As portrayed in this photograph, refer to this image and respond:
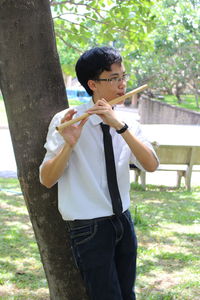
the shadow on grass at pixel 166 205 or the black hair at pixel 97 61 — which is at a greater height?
the black hair at pixel 97 61

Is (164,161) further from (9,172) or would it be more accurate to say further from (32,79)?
(32,79)

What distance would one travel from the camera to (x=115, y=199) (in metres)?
2.32

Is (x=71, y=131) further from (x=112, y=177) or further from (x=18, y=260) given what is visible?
(x=18, y=260)

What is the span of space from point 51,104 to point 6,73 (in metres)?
0.28

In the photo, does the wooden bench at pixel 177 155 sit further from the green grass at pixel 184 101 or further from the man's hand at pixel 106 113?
the green grass at pixel 184 101

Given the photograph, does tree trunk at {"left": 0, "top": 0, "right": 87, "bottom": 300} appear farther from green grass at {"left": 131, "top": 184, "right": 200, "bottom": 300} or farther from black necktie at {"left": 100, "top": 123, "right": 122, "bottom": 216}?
green grass at {"left": 131, "top": 184, "right": 200, "bottom": 300}

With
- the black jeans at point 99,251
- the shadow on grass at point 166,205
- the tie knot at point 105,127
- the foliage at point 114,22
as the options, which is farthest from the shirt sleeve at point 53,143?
the foliage at point 114,22

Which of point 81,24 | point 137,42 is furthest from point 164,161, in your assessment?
point 81,24

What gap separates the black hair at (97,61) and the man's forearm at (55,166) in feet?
1.37

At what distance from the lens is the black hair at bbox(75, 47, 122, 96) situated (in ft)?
7.82

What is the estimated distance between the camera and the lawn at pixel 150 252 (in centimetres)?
376

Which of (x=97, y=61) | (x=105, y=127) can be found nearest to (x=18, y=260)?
(x=105, y=127)

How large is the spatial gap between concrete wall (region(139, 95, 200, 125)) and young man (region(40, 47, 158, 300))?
19912 millimetres

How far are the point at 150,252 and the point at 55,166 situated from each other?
265 centimetres
